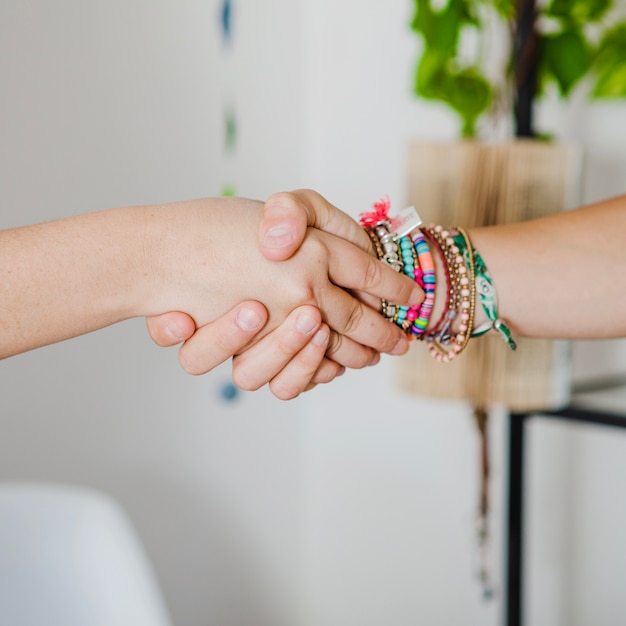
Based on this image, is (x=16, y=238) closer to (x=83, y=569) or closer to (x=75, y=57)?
(x=83, y=569)

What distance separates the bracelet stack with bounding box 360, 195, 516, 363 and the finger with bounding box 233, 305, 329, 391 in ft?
0.41

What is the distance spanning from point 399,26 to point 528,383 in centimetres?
99

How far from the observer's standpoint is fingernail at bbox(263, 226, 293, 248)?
37.1 inches

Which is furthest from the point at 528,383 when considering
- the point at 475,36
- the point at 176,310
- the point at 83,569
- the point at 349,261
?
the point at 475,36

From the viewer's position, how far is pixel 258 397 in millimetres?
1967

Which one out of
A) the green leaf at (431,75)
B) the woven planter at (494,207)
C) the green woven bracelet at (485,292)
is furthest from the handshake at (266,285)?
the green leaf at (431,75)

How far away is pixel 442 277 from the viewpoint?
1086mm

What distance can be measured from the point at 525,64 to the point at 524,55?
0.02m

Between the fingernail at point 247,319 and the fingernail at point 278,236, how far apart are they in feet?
0.30

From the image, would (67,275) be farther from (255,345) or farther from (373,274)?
(373,274)

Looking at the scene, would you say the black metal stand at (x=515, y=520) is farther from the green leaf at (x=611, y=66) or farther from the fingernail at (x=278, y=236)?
the fingernail at (x=278, y=236)

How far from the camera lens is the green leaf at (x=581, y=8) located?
1354 millimetres

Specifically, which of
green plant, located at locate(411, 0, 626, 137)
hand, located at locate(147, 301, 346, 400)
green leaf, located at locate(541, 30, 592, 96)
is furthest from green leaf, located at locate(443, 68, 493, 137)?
hand, located at locate(147, 301, 346, 400)

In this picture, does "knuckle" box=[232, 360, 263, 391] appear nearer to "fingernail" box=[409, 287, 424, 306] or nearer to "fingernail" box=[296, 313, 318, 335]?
"fingernail" box=[296, 313, 318, 335]
